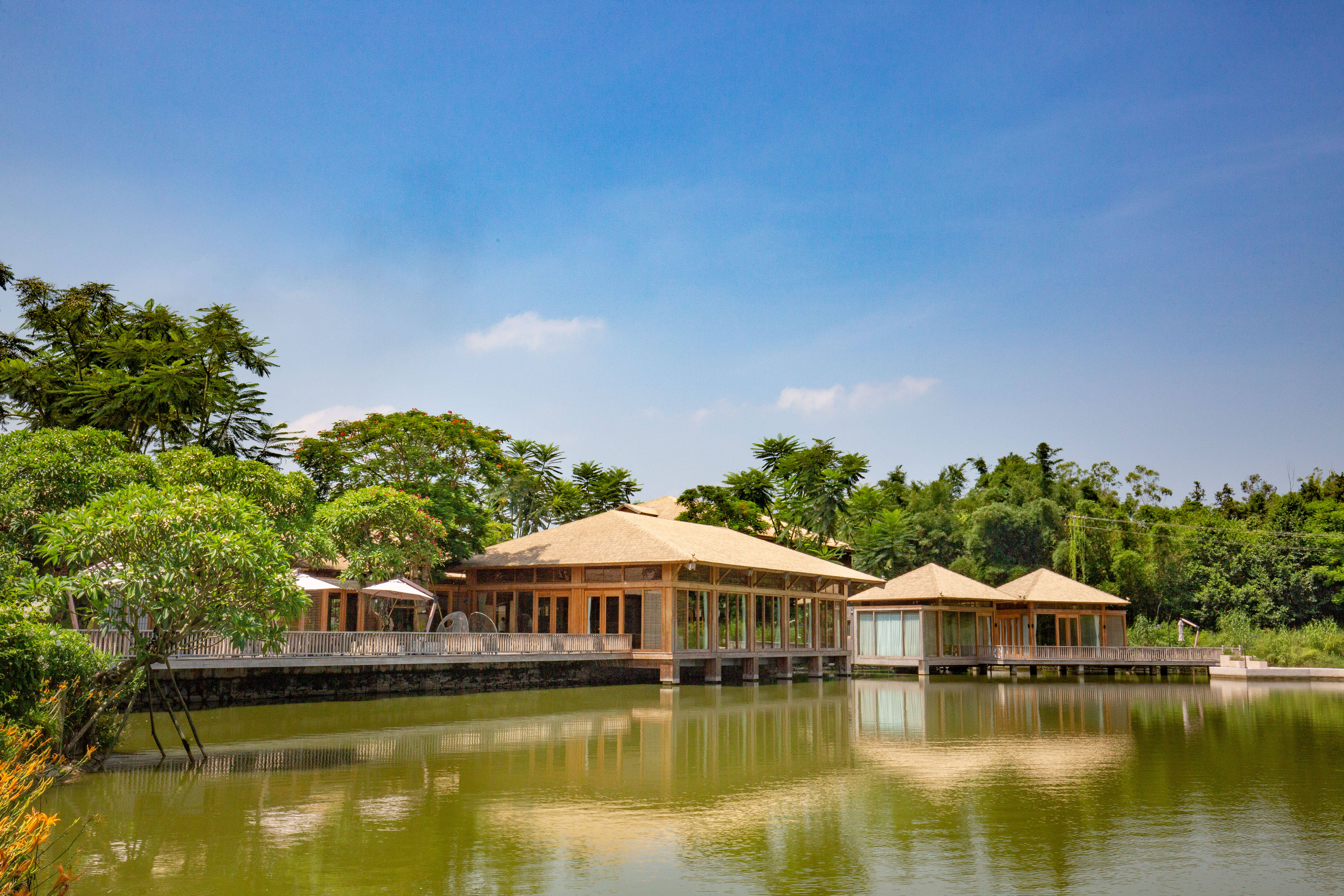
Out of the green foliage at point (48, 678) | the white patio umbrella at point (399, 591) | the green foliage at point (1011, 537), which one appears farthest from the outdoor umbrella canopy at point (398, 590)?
the green foliage at point (1011, 537)

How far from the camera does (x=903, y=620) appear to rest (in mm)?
41562

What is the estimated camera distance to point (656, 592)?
33.0 meters

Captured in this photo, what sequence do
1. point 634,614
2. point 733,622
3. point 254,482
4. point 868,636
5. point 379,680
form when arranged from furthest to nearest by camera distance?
point 868,636 < point 733,622 < point 634,614 < point 379,680 < point 254,482

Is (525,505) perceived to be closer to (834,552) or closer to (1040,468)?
(834,552)

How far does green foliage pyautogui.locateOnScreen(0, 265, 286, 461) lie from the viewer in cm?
3231

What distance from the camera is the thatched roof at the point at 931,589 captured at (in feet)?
133

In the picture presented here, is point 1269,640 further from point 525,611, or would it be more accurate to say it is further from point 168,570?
point 168,570

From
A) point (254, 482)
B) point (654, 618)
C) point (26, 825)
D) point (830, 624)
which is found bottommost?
point (26, 825)

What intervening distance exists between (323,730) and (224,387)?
791 inches

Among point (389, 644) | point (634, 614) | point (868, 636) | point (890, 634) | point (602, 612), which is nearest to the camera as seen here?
point (389, 644)

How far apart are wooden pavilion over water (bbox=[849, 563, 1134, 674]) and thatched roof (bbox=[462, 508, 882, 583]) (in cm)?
288

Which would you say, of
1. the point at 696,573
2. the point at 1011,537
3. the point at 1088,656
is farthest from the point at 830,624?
the point at 1011,537

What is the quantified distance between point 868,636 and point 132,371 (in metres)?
29.0

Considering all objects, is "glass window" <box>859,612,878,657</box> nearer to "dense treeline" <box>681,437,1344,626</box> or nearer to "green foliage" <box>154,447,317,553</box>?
"dense treeline" <box>681,437,1344,626</box>
